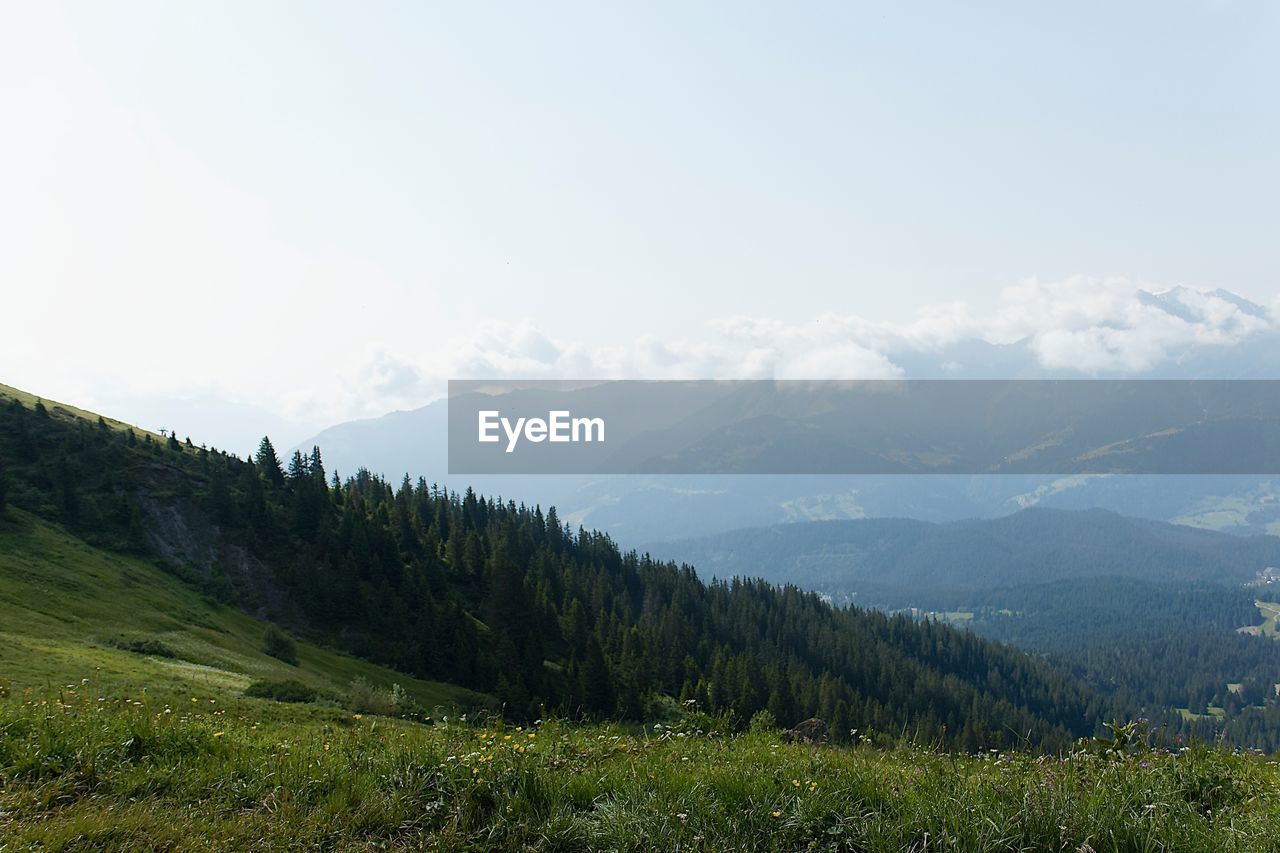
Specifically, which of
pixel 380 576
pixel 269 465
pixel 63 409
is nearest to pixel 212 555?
pixel 380 576

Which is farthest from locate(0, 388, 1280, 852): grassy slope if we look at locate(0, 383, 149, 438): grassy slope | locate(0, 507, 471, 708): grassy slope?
locate(0, 383, 149, 438): grassy slope

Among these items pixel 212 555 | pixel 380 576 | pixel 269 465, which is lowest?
pixel 380 576

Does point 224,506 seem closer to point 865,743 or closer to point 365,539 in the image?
point 365,539

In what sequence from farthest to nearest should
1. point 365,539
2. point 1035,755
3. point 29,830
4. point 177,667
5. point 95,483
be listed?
point 365,539
point 95,483
point 177,667
point 1035,755
point 29,830

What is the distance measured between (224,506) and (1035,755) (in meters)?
95.7

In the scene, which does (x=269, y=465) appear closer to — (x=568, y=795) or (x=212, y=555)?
(x=212, y=555)

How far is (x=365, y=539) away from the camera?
98.4m

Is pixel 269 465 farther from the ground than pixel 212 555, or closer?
farther from the ground

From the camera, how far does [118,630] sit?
4362cm

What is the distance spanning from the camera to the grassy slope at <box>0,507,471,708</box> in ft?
93.6

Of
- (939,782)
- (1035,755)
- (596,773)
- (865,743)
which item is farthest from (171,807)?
(1035,755)

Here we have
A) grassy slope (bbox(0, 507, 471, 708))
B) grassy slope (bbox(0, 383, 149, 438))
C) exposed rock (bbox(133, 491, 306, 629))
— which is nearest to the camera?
grassy slope (bbox(0, 507, 471, 708))

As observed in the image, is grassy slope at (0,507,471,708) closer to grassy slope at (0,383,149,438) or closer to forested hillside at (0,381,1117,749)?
forested hillside at (0,381,1117,749)

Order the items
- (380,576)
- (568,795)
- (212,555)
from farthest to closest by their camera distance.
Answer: (380,576), (212,555), (568,795)
